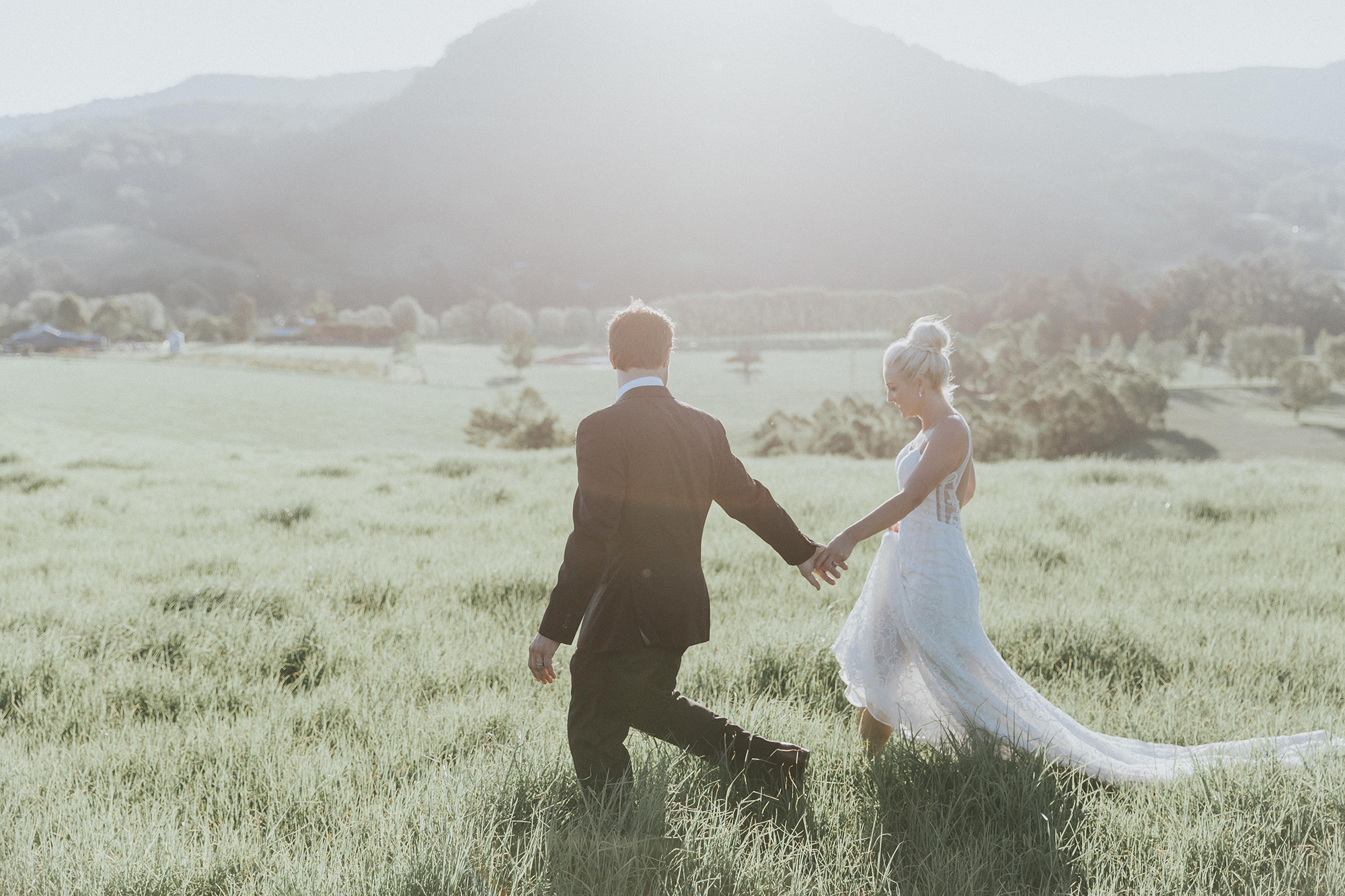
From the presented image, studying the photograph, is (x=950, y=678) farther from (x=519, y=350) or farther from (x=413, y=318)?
(x=413, y=318)

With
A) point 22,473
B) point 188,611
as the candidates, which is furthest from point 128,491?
point 188,611

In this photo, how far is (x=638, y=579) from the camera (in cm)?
300

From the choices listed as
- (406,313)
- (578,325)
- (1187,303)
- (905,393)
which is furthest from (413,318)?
(905,393)

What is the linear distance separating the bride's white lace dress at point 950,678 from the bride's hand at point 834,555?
34 centimetres

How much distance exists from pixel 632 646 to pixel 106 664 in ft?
12.8

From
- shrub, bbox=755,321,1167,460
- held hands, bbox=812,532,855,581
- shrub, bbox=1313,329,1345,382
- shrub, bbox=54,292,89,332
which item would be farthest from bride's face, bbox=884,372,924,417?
shrub, bbox=54,292,89,332

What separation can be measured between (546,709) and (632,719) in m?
1.10

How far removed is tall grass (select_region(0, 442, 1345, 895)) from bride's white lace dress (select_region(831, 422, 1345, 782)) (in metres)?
0.13

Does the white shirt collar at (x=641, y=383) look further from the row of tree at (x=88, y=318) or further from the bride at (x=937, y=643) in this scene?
the row of tree at (x=88, y=318)

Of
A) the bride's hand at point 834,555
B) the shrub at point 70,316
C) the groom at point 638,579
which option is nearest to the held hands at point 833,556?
the bride's hand at point 834,555

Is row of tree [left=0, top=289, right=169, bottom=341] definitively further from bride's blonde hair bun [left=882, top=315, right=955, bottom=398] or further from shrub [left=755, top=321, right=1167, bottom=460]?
bride's blonde hair bun [left=882, top=315, right=955, bottom=398]

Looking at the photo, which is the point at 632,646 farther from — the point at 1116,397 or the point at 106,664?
the point at 1116,397

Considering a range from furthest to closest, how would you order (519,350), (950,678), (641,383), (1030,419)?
1. (519,350)
2. (1030,419)
3. (950,678)
4. (641,383)

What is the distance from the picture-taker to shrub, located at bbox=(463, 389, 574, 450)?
145 feet
